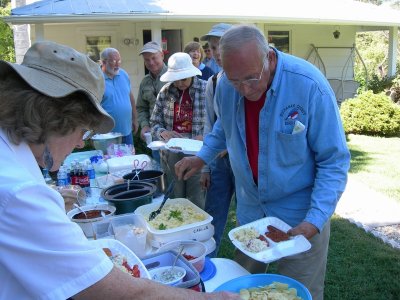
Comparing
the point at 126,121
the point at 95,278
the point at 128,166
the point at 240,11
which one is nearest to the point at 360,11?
the point at 240,11

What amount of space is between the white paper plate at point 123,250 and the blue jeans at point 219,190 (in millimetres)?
1729

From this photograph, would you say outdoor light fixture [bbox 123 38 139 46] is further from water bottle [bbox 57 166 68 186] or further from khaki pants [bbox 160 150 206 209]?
water bottle [bbox 57 166 68 186]

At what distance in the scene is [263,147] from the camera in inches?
83.0

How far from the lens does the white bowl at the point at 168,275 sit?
1.61 meters

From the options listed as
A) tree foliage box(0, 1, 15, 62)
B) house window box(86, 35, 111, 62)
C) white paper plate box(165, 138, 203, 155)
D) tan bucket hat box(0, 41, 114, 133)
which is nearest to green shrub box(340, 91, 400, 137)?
house window box(86, 35, 111, 62)

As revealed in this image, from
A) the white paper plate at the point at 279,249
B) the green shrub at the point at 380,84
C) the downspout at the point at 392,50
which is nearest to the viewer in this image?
the white paper plate at the point at 279,249

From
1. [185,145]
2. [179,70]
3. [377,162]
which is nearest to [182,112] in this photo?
[179,70]

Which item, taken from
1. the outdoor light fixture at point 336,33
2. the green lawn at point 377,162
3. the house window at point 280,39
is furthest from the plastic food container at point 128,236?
the outdoor light fixture at point 336,33

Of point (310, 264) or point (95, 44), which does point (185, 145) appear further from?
point (95, 44)

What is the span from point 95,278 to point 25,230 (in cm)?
21

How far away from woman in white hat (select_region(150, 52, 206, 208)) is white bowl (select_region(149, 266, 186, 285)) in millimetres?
2126

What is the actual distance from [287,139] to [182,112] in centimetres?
207

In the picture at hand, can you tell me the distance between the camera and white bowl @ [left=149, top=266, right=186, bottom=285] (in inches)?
63.2

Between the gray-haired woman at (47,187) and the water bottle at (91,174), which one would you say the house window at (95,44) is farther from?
the gray-haired woman at (47,187)
